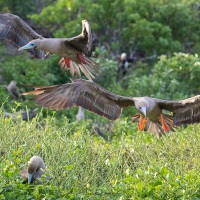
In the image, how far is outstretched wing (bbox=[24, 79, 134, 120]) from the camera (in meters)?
9.48

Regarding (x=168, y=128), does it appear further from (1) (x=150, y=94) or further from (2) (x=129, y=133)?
(1) (x=150, y=94)

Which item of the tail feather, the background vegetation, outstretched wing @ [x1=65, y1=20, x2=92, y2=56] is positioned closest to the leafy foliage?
the background vegetation

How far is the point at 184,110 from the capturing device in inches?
387

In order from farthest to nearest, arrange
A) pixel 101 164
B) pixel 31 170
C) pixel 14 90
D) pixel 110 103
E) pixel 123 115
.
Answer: pixel 14 90 → pixel 123 115 → pixel 110 103 → pixel 101 164 → pixel 31 170

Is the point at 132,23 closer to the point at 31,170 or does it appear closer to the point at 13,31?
the point at 13,31

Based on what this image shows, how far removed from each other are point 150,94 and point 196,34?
584cm

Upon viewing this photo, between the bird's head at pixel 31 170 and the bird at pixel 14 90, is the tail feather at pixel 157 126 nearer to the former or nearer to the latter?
the bird's head at pixel 31 170

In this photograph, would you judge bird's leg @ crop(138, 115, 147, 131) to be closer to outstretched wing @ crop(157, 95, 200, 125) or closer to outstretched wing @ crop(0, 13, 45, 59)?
outstretched wing @ crop(157, 95, 200, 125)

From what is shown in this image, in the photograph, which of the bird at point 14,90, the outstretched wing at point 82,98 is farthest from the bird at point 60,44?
the bird at point 14,90

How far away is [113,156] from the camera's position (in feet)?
31.6

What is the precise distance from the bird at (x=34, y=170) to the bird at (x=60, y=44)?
1.97 meters

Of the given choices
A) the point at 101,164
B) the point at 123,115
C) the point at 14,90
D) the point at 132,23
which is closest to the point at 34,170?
the point at 101,164

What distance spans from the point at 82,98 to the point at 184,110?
4.16 ft

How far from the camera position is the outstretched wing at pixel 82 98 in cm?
948
